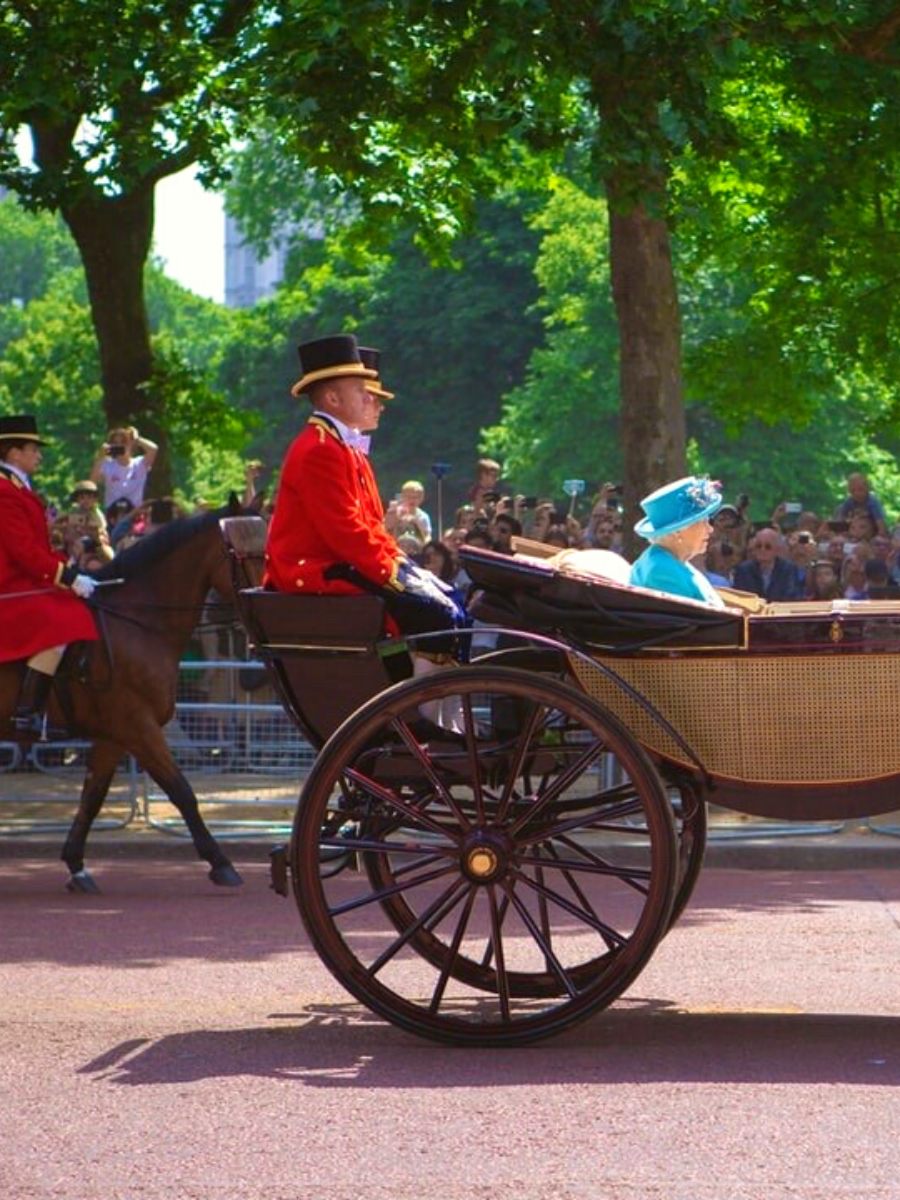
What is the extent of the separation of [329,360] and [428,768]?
152 cm

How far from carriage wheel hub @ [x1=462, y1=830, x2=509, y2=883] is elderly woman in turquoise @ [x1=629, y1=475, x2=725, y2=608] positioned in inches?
44.4

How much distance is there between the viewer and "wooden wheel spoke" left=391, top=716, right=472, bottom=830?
7.21 meters

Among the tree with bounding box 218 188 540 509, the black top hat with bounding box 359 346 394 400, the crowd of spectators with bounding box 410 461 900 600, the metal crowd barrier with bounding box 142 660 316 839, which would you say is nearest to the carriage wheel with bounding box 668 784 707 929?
the black top hat with bounding box 359 346 394 400

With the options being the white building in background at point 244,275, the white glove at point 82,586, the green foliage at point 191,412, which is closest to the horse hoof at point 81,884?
the white glove at point 82,586

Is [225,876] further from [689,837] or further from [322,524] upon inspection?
[689,837]

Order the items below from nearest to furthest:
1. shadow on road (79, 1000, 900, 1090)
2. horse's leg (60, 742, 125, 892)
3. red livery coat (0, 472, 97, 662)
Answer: shadow on road (79, 1000, 900, 1090), red livery coat (0, 472, 97, 662), horse's leg (60, 742, 125, 892)

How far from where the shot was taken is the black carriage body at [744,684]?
7.33 m

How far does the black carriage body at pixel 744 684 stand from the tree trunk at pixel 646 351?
30.0 feet

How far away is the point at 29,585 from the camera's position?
39.4 feet

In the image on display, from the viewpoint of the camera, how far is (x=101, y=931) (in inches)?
414

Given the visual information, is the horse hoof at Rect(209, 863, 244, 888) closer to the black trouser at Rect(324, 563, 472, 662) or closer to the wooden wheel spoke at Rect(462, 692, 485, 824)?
the black trouser at Rect(324, 563, 472, 662)

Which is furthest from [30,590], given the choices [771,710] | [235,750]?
[771,710]

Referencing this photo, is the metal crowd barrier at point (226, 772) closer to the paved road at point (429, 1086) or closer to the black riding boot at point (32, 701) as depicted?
the black riding boot at point (32, 701)

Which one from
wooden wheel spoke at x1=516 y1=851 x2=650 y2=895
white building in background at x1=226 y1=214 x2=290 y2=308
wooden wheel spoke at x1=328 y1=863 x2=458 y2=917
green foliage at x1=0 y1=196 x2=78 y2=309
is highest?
white building in background at x1=226 y1=214 x2=290 y2=308
